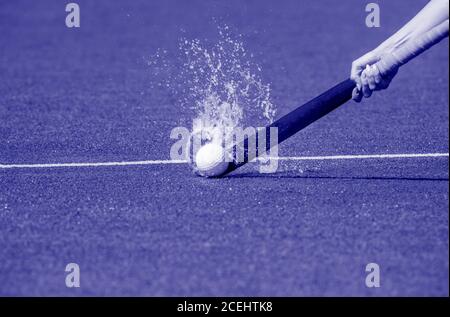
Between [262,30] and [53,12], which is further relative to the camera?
[53,12]

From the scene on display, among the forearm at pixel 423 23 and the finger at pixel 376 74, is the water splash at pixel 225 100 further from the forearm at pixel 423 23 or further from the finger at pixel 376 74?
the forearm at pixel 423 23

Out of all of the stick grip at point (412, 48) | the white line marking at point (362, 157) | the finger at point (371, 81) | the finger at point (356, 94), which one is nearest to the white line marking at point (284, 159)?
the white line marking at point (362, 157)

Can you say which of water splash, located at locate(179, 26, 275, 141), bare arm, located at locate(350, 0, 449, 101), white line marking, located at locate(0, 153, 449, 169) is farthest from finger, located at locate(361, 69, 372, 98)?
water splash, located at locate(179, 26, 275, 141)

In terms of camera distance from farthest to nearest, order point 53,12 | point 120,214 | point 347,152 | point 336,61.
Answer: point 53,12 < point 336,61 < point 347,152 < point 120,214

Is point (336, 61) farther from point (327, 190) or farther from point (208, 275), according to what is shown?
point (208, 275)

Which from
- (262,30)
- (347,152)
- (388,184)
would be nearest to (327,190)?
(388,184)

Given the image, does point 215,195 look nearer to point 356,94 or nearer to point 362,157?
point 356,94

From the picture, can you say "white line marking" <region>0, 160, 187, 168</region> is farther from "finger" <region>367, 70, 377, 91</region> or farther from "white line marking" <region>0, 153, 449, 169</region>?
"finger" <region>367, 70, 377, 91</region>
